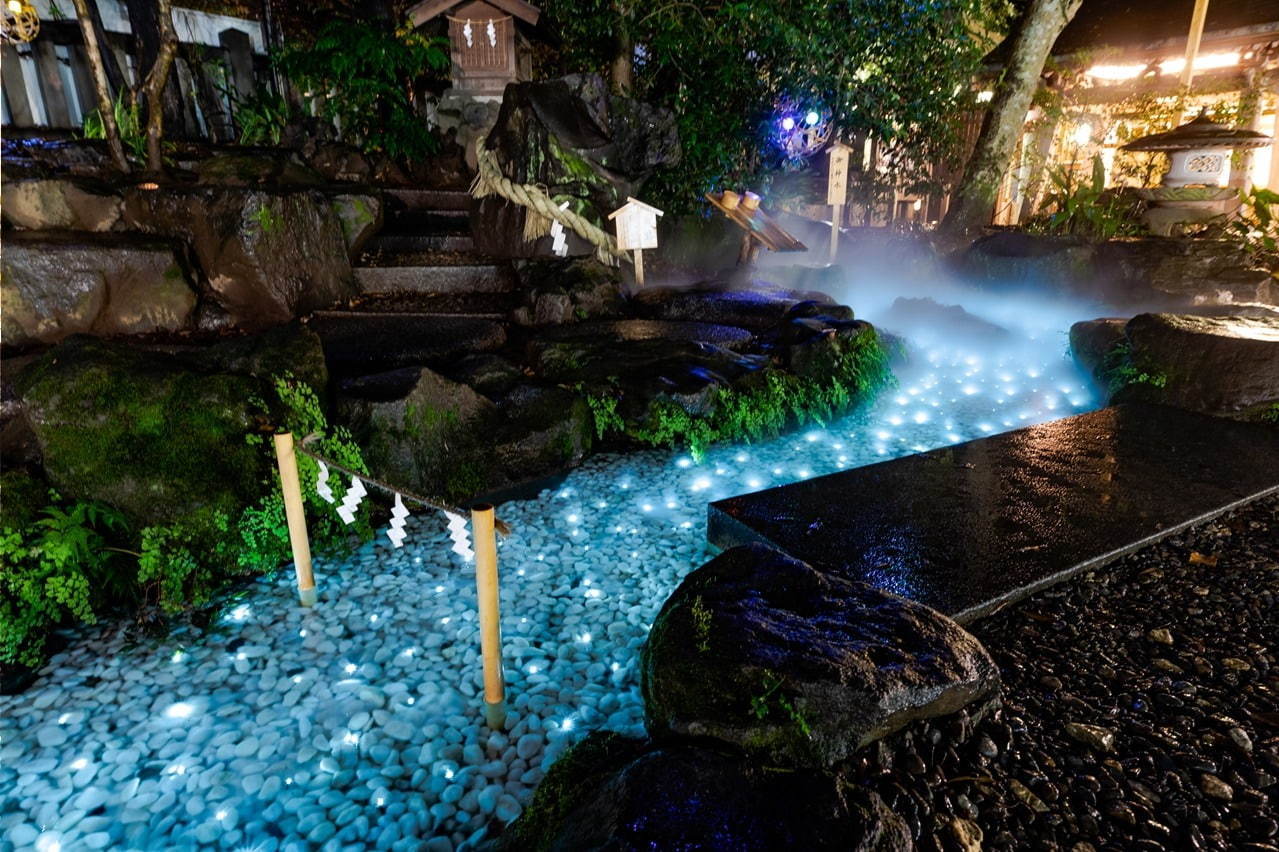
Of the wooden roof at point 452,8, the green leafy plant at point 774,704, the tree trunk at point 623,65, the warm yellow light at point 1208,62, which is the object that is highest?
the wooden roof at point 452,8

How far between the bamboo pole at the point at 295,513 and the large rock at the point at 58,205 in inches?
225

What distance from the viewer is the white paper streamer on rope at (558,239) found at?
28.3 feet

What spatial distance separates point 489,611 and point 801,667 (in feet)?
4.25

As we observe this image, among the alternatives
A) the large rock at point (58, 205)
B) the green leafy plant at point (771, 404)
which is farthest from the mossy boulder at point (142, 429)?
the large rock at point (58, 205)

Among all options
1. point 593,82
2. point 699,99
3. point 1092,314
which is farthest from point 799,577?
point 1092,314

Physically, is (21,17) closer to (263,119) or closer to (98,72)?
(263,119)

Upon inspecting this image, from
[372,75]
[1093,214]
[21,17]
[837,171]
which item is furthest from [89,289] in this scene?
[1093,214]

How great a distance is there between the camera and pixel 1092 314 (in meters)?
11.3

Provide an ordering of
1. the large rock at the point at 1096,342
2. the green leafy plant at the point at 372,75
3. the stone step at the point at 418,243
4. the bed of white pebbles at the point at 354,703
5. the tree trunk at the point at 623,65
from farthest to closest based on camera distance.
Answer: the green leafy plant at the point at 372,75
the tree trunk at the point at 623,65
the stone step at the point at 418,243
the large rock at the point at 1096,342
the bed of white pebbles at the point at 354,703

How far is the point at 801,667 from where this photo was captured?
236 cm

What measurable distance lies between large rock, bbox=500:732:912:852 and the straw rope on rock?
25.9 ft

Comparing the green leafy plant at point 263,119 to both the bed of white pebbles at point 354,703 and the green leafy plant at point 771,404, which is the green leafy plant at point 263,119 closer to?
the green leafy plant at point 771,404

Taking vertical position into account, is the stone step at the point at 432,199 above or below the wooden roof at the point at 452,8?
below

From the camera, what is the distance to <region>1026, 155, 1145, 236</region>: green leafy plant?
12.6 metres
